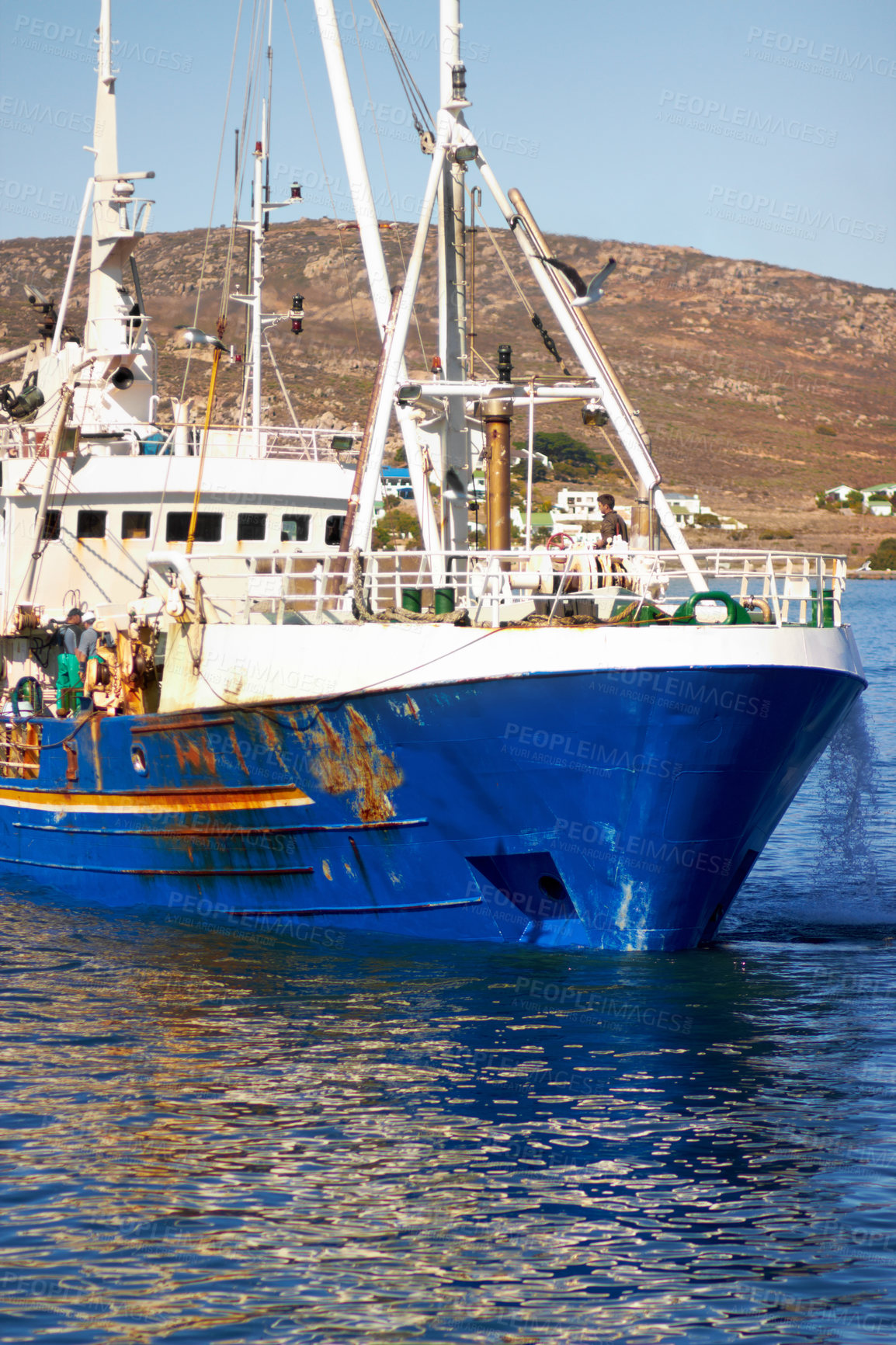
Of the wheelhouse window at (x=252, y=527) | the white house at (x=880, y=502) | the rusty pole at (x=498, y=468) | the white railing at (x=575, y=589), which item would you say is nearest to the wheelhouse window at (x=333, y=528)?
the wheelhouse window at (x=252, y=527)

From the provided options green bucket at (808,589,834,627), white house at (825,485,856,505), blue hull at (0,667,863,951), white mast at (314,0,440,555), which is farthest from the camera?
white house at (825,485,856,505)

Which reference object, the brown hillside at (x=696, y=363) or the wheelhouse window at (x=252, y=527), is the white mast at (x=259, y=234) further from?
the brown hillside at (x=696, y=363)

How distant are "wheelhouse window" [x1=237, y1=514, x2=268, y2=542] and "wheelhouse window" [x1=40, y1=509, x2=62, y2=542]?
7.20ft

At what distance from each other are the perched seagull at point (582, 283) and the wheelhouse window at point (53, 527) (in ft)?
22.3

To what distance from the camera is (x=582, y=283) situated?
1424 cm

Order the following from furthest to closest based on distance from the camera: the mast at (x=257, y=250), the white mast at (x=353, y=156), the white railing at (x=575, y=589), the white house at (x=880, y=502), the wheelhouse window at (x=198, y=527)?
the white house at (x=880, y=502) < the mast at (x=257, y=250) < the wheelhouse window at (x=198, y=527) < the white mast at (x=353, y=156) < the white railing at (x=575, y=589)

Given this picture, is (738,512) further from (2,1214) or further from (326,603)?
(2,1214)

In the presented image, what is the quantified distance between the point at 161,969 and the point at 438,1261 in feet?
Answer: 20.0

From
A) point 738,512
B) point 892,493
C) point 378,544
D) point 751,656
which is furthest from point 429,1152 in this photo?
point 892,493

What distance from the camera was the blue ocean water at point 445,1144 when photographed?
6945mm

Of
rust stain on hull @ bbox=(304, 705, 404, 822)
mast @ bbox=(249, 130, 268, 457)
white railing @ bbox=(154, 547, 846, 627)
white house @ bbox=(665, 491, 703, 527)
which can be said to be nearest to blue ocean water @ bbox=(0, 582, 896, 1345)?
rust stain on hull @ bbox=(304, 705, 404, 822)

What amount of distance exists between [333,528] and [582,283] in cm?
532

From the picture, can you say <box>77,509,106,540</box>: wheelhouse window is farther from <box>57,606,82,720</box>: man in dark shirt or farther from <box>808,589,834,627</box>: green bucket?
<box>808,589,834,627</box>: green bucket

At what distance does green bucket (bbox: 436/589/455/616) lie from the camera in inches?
539
